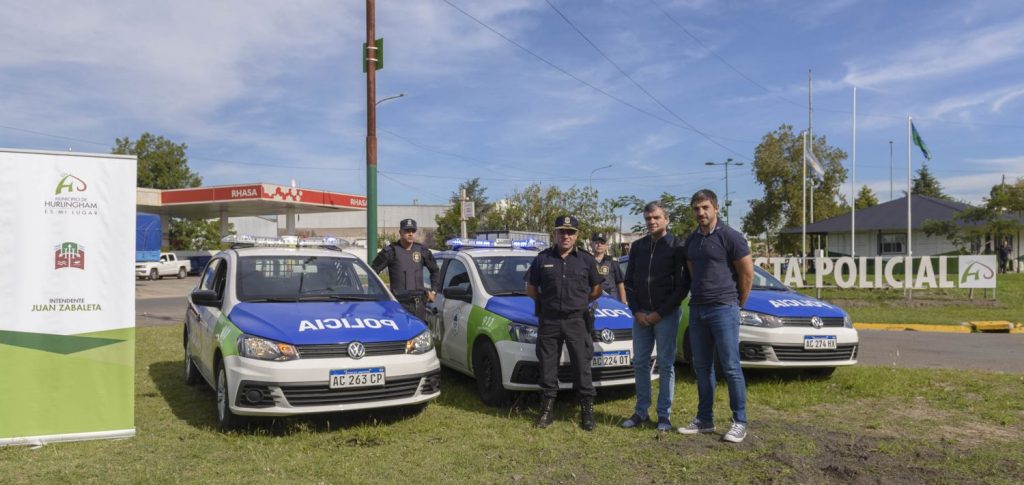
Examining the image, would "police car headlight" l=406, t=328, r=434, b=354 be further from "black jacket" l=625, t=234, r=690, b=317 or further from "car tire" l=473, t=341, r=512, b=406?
"black jacket" l=625, t=234, r=690, b=317

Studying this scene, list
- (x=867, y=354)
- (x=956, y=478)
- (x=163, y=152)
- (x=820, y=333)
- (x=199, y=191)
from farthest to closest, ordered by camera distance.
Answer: (x=163, y=152), (x=199, y=191), (x=867, y=354), (x=820, y=333), (x=956, y=478)

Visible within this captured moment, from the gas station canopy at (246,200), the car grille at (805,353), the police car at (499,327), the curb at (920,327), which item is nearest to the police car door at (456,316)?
the police car at (499,327)

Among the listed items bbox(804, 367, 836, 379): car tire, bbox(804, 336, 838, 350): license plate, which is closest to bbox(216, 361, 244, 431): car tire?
bbox(804, 336, 838, 350): license plate

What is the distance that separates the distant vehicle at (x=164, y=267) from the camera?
36969 millimetres

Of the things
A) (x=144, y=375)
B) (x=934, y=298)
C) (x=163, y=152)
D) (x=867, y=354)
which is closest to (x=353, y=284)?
(x=144, y=375)

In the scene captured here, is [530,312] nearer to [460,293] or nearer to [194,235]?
[460,293]

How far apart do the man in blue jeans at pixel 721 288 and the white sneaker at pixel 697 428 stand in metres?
0.22

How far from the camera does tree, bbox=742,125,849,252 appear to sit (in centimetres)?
4109

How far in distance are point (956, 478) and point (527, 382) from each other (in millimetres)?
3277

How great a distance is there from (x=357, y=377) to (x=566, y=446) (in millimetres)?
1666

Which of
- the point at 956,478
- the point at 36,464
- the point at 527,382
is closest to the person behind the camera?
the point at 956,478

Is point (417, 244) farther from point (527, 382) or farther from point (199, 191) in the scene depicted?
point (199, 191)

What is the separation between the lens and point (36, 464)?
5.11 metres

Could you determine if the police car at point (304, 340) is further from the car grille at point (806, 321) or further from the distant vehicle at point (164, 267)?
the distant vehicle at point (164, 267)
